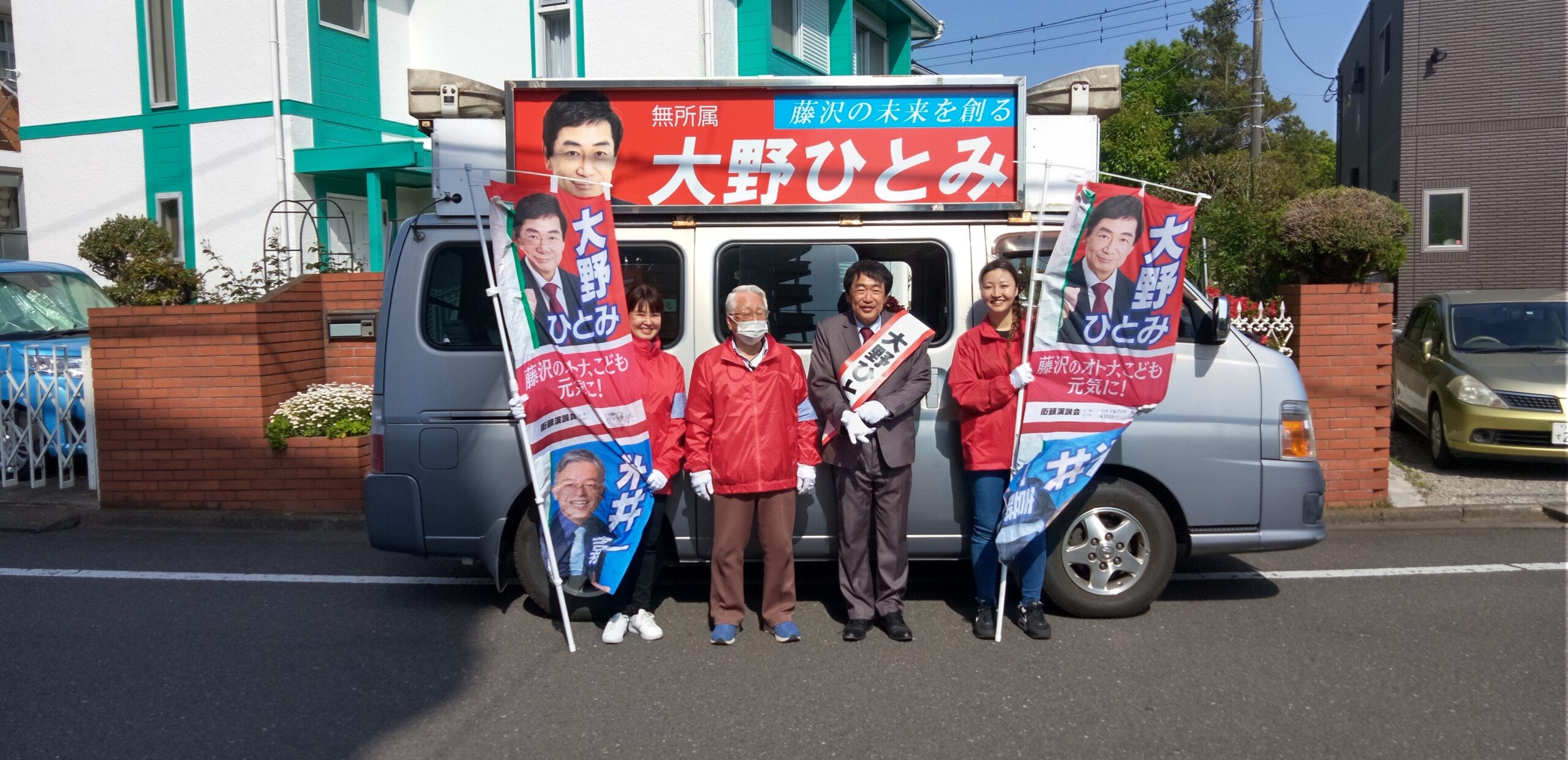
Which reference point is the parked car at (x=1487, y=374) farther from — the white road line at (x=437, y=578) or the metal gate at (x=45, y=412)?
the metal gate at (x=45, y=412)

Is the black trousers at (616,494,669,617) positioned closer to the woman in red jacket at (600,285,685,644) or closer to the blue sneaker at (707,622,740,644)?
the woman in red jacket at (600,285,685,644)

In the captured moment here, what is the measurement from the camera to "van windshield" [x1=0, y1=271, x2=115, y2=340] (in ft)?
32.2

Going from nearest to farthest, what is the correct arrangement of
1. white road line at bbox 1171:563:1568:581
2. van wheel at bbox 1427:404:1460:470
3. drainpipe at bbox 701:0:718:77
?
white road line at bbox 1171:563:1568:581 < van wheel at bbox 1427:404:1460:470 < drainpipe at bbox 701:0:718:77

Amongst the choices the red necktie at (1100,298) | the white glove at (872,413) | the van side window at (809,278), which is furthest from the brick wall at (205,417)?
the red necktie at (1100,298)

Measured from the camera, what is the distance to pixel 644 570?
17.1 ft

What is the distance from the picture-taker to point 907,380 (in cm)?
493

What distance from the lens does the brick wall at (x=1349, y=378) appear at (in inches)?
308

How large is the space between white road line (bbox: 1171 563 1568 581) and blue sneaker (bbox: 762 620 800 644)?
7.81ft

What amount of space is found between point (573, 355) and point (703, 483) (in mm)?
827

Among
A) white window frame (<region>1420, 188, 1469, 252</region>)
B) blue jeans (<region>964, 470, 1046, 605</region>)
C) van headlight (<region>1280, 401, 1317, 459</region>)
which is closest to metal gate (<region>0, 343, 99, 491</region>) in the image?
blue jeans (<region>964, 470, 1046, 605</region>)

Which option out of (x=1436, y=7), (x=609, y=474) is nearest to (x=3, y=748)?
(x=609, y=474)

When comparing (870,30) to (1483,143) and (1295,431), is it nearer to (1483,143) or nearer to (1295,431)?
(1483,143)

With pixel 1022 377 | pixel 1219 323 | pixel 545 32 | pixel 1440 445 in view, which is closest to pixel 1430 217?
pixel 1440 445

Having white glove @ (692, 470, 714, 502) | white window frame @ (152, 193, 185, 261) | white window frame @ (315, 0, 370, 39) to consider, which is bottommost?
white glove @ (692, 470, 714, 502)
